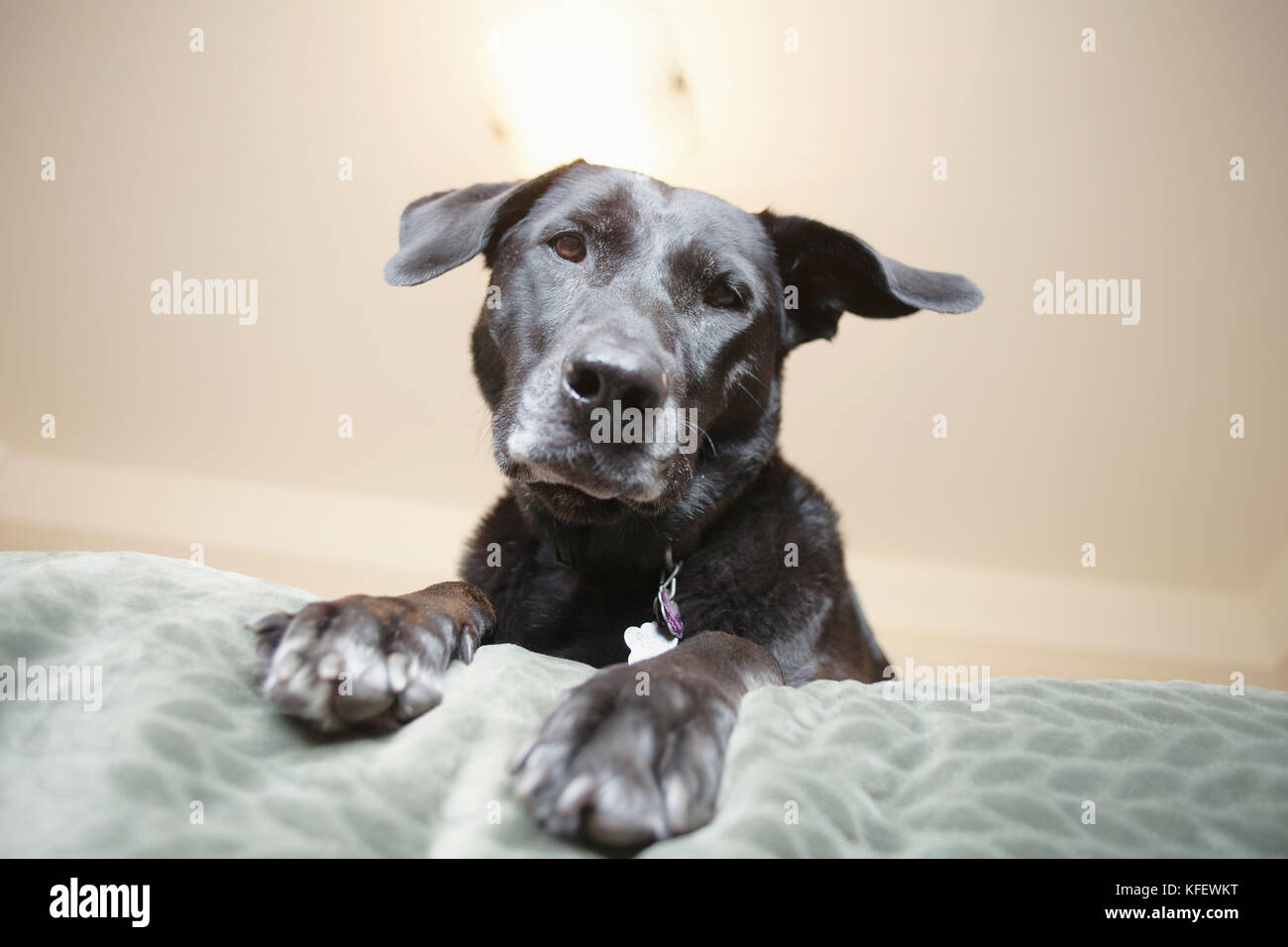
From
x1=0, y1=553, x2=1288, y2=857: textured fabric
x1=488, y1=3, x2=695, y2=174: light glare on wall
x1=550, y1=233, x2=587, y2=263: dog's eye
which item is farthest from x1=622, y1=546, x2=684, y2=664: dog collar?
x1=488, y1=3, x2=695, y2=174: light glare on wall

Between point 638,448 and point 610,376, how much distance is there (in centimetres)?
16

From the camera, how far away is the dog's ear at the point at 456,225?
175cm

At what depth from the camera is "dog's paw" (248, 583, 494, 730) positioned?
0.90 metres

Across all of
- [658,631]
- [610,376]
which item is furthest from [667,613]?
[610,376]

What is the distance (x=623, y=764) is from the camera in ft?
2.54

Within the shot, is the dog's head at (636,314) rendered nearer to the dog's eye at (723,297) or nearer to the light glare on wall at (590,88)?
the dog's eye at (723,297)

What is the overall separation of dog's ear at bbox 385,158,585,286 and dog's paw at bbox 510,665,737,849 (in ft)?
3.89

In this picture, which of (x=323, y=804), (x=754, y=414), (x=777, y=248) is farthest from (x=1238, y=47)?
(x=323, y=804)

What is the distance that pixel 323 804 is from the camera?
708mm

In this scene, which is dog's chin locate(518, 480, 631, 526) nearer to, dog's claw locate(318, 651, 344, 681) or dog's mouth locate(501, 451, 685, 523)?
dog's mouth locate(501, 451, 685, 523)

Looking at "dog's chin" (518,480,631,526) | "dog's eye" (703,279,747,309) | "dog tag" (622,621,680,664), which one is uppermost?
"dog's eye" (703,279,747,309)
